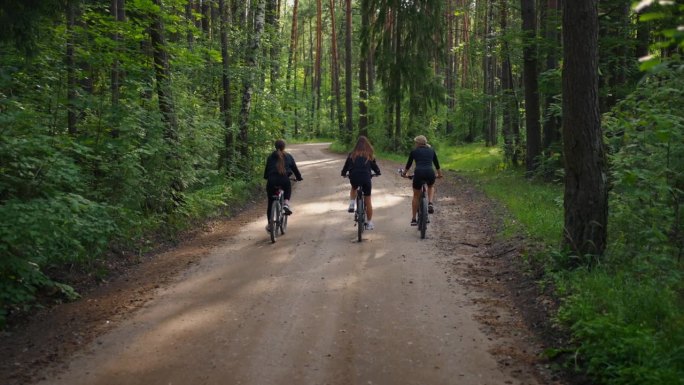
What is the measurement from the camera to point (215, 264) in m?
8.98

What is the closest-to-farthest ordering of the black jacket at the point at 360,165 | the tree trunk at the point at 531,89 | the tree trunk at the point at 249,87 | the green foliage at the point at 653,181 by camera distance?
the green foliage at the point at 653,181 → the black jacket at the point at 360,165 → the tree trunk at the point at 531,89 → the tree trunk at the point at 249,87

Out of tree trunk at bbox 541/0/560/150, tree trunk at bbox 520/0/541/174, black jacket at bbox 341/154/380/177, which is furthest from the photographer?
tree trunk at bbox 520/0/541/174

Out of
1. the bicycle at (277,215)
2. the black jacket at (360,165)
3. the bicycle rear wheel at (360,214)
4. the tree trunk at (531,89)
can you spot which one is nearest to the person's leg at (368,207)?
the bicycle rear wheel at (360,214)

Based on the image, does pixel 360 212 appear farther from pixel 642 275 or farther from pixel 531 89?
pixel 531 89

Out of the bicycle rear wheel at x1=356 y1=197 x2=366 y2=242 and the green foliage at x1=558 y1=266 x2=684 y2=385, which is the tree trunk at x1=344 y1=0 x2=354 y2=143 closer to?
the bicycle rear wheel at x1=356 y1=197 x2=366 y2=242

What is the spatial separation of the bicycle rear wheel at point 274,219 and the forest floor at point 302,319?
0.21 metres

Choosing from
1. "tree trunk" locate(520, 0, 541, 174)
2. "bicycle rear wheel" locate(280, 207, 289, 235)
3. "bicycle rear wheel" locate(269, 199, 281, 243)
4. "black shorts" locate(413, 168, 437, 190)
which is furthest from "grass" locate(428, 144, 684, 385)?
→ "tree trunk" locate(520, 0, 541, 174)

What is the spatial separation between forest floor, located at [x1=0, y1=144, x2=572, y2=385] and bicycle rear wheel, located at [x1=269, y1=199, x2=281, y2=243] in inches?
8.2

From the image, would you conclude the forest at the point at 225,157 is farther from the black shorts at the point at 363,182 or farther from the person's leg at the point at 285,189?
the black shorts at the point at 363,182

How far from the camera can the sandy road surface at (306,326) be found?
493 cm

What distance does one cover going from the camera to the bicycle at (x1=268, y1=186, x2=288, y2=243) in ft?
34.6

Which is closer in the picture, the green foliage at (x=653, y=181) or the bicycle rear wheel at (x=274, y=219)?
the green foliage at (x=653, y=181)

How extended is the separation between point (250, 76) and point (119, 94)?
22.3ft

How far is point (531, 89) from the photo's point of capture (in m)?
17.1
